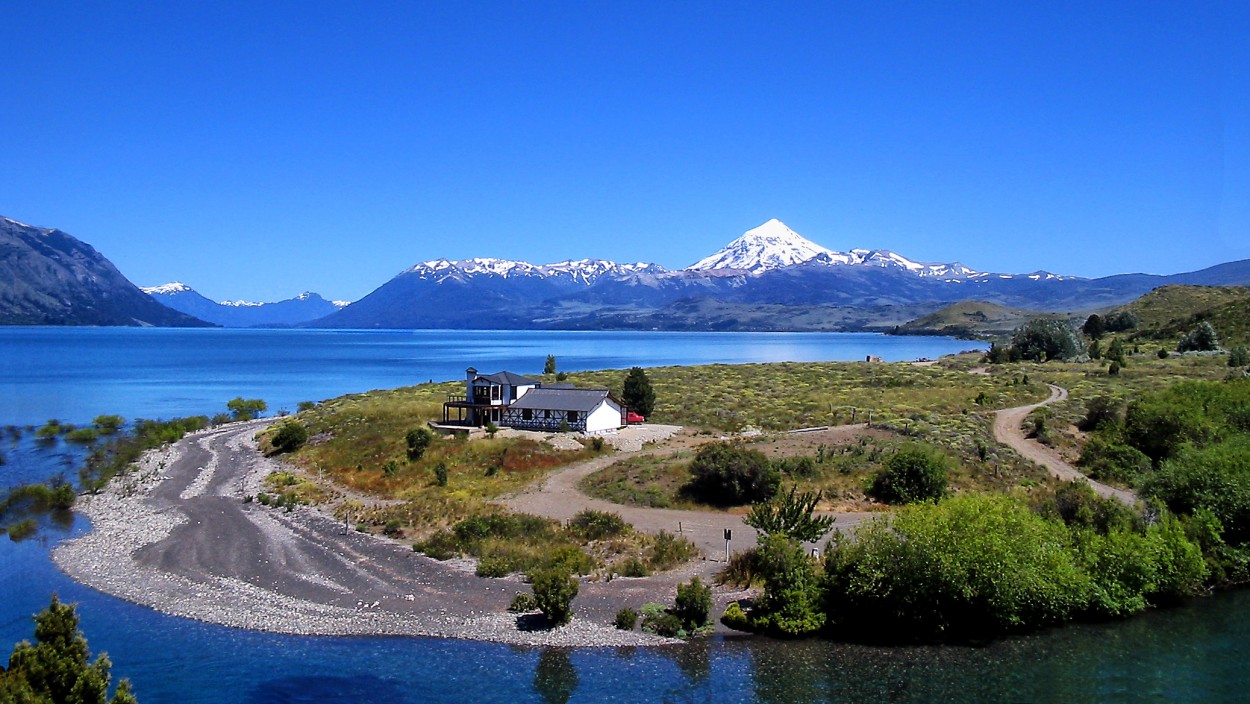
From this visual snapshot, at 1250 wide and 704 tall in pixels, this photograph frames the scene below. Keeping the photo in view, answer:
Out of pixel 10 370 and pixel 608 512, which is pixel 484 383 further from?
pixel 10 370

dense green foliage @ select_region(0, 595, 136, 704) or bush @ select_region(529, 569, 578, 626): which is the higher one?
dense green foliage @ select_region(0, 595, 136, 704)

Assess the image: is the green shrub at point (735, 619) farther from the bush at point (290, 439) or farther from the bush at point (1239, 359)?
the bush at point (1239, 359)

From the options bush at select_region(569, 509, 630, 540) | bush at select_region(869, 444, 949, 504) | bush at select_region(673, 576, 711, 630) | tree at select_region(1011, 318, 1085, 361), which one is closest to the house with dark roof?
bush at select_region(569, 509, 630, 540)

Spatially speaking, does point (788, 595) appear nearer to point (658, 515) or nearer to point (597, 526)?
point (597, 526)

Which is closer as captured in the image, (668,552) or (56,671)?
(56,671)

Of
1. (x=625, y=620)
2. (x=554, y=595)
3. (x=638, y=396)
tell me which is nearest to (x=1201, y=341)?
(x=638, y=396)

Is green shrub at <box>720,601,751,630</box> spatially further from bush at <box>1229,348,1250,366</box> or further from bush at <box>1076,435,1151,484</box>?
bush at <box>1229,348,1250,366</box>

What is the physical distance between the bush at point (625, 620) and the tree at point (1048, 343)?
3449 inches

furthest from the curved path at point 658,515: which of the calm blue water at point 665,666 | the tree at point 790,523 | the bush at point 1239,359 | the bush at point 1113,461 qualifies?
the bush at point 1239,359

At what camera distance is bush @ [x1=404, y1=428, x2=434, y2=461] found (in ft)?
161

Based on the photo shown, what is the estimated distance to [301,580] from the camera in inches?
1207

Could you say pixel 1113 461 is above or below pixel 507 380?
below

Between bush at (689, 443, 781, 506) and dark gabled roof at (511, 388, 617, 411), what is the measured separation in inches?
577

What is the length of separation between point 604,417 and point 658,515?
17360 millimetres
